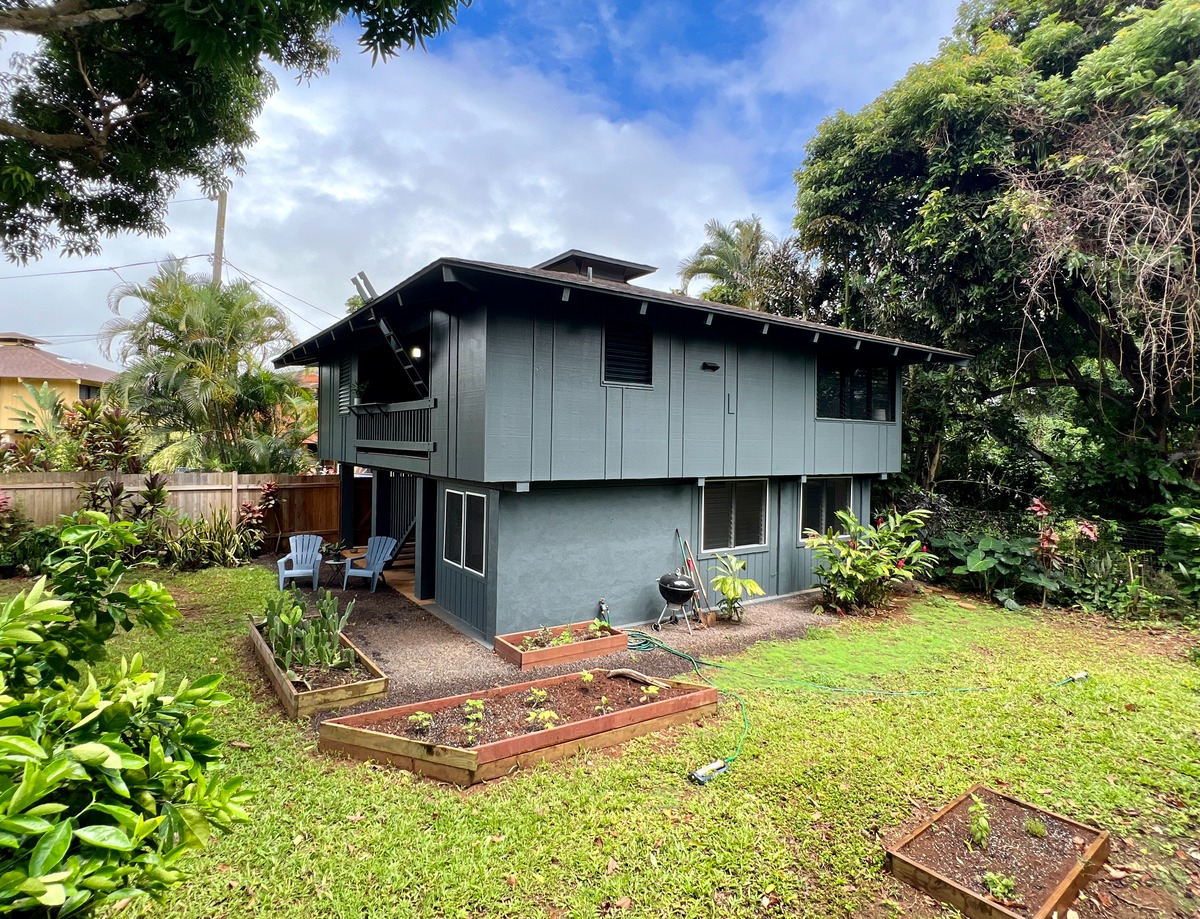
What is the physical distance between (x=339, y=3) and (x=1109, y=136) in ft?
37.8

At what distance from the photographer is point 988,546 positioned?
31.2ft

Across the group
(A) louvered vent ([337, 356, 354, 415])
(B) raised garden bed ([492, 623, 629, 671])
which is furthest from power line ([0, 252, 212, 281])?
(B) raised garden bed ([492, 623, 629, 671])

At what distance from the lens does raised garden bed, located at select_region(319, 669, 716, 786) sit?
3.93 m

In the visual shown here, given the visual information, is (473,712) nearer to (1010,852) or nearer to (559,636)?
(559,636)

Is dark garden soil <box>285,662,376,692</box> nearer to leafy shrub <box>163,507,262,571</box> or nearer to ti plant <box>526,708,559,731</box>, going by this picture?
ti plant <box>526,708,559,731</box>

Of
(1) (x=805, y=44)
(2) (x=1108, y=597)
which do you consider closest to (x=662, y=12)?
(1) (x=805, y=44)

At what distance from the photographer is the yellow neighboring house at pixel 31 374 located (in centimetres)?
2098

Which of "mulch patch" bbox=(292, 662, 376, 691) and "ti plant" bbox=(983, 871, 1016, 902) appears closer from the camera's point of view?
"ti plant" bbox=(983, 871, 1016, 902)

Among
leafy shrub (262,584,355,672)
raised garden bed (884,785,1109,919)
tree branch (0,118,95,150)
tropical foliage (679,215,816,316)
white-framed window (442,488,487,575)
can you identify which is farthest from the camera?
tropical foliage (679,215,816,316)

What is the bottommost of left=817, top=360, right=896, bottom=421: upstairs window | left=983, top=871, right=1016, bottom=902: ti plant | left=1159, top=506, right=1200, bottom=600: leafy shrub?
left=983, top=871, right=1016, bottom=902: ti plant

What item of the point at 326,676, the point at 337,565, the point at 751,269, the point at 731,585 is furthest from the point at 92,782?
the point at 751,269

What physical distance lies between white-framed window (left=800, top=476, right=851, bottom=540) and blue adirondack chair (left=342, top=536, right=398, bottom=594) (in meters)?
6.93

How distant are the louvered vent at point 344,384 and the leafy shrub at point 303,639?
204 inches

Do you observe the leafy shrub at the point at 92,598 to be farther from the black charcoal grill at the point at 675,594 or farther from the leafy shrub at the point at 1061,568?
the leafy shrub at the point at 1061,568
